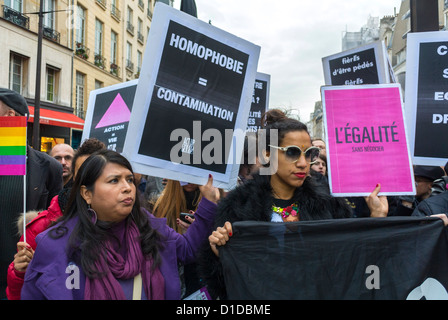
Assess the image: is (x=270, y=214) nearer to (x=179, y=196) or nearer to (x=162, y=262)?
(x=162, y=262)

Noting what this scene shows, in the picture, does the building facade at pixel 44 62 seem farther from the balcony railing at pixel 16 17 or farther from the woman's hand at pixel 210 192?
the woman's hand at pixel 210 192

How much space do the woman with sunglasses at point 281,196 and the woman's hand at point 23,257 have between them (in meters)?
0.85

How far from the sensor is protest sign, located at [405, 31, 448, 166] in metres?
2.62

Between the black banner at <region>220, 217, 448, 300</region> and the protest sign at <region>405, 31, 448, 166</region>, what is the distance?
3.11 ft

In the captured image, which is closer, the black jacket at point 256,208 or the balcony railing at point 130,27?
the black jacket at point 256,208

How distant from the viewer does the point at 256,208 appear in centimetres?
204

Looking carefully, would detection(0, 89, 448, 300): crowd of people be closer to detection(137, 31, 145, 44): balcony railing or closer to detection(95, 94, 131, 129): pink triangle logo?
detection(95, 94, 131, 129): pink triangle logo

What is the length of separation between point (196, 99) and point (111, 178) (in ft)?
2.41

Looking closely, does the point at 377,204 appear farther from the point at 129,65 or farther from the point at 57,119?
the point at 129,65

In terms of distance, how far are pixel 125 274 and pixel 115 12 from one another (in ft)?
85.1

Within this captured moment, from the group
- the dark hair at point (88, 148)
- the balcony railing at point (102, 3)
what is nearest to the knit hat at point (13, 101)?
the dark hair at point (88, 148)

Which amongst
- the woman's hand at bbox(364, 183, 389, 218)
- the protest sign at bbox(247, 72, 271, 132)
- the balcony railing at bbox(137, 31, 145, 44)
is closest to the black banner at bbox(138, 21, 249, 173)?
the woman's hand at bbox(364, 183, 389, 218)

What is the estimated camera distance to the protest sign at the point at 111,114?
3.71 meters
